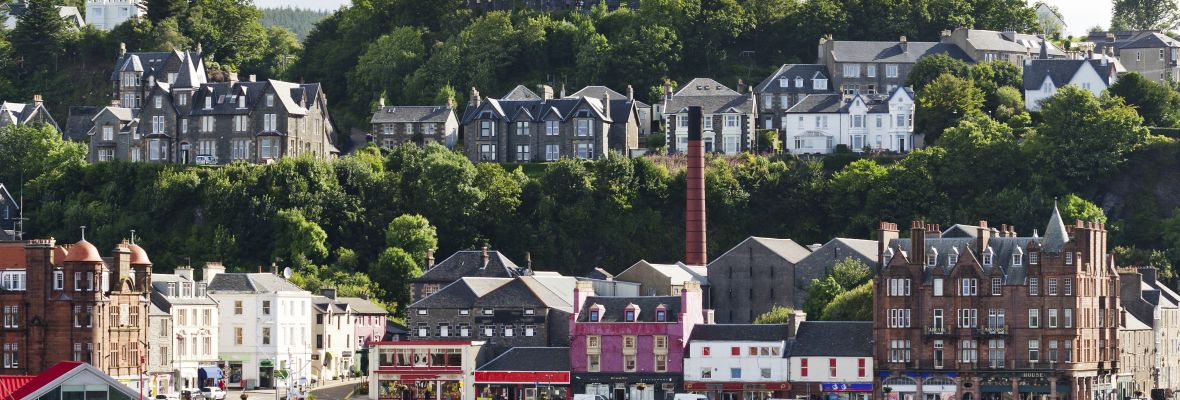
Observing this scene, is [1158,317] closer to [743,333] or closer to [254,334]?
[743,333]

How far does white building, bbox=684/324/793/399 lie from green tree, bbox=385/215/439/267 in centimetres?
3125

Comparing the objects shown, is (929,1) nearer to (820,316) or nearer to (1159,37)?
(1159,37)

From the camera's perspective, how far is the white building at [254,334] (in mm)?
114500

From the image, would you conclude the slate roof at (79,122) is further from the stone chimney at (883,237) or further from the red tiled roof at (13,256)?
the stone chimney at (883,237)

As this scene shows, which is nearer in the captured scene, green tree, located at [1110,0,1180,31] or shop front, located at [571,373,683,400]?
shop front, located at [571,373,683,400]

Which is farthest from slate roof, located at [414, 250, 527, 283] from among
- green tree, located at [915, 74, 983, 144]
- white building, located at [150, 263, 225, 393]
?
green tree, located at [915, 74, 983, 144]

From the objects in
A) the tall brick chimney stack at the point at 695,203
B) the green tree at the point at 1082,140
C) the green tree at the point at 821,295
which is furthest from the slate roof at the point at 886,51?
the green tree at the point at 821,295

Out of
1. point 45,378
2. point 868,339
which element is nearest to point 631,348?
point 868,339

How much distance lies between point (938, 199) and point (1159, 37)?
44.3 metres

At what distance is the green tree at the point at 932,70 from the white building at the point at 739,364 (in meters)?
48.2

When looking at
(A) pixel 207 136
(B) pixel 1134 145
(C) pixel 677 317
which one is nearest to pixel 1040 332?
(C) pixel 677 317

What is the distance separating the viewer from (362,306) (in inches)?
4911

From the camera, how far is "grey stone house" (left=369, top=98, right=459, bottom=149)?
5930 inches

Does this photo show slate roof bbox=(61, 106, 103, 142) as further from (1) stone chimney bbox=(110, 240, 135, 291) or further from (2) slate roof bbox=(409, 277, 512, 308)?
(1) stone chimney bbox=(110, 240, 135, 291)
